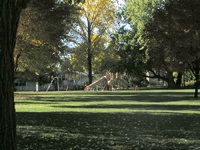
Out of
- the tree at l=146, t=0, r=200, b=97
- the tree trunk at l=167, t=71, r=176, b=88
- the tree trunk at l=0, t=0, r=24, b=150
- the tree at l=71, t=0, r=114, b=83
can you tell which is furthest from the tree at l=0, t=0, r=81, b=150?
the tree trunk at l=167, t=71, r=176, b=88

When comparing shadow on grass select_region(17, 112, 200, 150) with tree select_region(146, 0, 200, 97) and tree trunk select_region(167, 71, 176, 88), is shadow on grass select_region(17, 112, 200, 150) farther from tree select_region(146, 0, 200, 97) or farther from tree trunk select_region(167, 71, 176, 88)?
tree trunk select_region(167, 71, 176, 88)

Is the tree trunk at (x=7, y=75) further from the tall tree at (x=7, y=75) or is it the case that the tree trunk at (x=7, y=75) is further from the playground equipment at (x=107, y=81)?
the playground equipment at (x=107, y=81)

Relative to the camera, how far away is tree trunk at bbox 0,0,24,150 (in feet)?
11.0

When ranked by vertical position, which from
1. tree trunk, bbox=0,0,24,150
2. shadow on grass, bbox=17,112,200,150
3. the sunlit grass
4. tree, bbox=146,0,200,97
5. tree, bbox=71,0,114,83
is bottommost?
shadow on grass, bbox=17,112,200,150

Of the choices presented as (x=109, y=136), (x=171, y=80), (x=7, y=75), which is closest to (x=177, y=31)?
(x=109, y=136)

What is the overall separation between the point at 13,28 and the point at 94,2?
50.8 metres

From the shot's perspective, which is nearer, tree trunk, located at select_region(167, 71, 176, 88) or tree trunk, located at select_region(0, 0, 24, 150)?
tree trunk, located at select_region(0, 0, 24, 150)

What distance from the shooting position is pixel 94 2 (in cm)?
5312

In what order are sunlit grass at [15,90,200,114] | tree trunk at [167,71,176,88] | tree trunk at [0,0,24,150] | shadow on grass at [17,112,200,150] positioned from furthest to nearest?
1. tree trunk at [167,71,176,88]
2. sunlit grass at [15,90,200,114]
3. shadow on grass at [17,112,200,150]
4. tree trunk at [0,0,24,150]

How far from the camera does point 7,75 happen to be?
3439 millimetres

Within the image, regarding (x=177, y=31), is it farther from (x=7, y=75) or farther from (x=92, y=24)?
(x=92, y=24)

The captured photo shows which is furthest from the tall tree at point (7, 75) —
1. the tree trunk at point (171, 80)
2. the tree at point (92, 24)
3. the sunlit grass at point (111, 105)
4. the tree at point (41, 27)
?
the tree trunk at point (171, 80)

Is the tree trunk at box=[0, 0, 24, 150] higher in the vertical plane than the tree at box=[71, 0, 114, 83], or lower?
lower

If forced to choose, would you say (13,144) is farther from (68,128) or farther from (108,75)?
(108,75)
